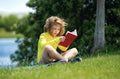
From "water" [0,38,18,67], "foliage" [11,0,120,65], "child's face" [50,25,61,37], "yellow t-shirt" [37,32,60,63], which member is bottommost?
"water" [0,38,18,67]

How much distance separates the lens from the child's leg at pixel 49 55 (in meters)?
10.3

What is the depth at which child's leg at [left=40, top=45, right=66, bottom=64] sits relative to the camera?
10336mm

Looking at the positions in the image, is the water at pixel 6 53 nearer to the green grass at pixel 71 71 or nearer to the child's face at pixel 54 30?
the child's face at pixel 54 30

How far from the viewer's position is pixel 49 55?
10516 millimetres

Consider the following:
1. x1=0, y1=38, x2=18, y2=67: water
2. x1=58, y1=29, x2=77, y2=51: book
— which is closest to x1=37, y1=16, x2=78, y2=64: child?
x1=58, y1=29, x2=77, y2=51: book

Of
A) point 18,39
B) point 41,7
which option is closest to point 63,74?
point 41,7

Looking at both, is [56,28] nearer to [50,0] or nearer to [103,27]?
[103,27]

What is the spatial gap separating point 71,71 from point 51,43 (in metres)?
2.01

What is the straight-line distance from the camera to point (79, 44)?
16.1m

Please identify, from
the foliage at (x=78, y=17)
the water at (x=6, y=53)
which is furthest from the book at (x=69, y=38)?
the foliage at (x=78, y=17)

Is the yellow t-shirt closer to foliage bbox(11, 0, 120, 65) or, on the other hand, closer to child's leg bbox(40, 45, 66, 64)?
child's leg bbox(40, 45, 66, 64)

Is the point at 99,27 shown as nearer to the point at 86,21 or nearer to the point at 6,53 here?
the point at 86,21

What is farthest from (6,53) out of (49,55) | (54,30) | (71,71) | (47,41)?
(71,71)

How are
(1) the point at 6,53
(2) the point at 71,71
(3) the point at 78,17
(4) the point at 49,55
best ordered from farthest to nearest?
(1) the point at 6,53
(3) the point at 78,17
(4) the point at 49,55
(2) the point at 71,71
